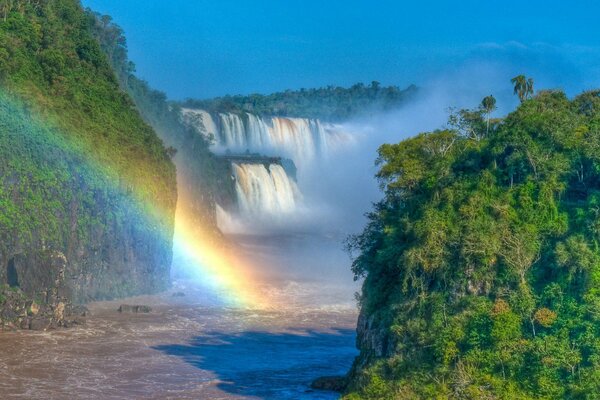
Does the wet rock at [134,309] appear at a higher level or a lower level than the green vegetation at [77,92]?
lower

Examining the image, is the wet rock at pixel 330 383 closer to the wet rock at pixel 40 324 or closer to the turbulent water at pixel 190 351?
the turbulent water at pixel 190 351

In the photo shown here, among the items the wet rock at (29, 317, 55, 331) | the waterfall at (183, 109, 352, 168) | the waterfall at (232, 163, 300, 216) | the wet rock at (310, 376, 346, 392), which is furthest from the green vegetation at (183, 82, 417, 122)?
the wet rock at (310, 376, 346, 392)

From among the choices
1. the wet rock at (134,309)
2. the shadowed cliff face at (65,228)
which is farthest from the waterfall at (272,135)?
the wet rock at (134,309)

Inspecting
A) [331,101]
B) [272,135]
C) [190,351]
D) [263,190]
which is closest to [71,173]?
Result: [190,351]

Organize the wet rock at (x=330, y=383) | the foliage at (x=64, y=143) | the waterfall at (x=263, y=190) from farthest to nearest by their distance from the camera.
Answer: the waterfall at (x=263, y=190)
the foliage at (x=64, y=143)
the wet rock at (x=330, y=383)

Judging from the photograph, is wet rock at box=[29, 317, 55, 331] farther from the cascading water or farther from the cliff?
the cascading water

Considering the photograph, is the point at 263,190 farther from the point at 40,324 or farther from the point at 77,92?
the point at 40,324

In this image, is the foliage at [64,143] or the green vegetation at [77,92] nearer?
the foliage at [64,143]
